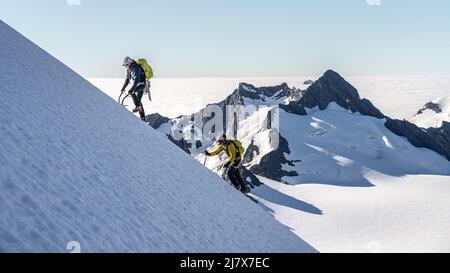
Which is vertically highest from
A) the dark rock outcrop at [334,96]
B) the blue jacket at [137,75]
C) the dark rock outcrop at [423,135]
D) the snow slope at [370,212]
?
the blue jacket at [137,75]

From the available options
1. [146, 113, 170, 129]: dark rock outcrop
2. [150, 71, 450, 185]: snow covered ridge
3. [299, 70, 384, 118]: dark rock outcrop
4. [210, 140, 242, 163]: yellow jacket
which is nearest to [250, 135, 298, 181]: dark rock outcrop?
[150, 71, 450, 185]: snow covered ridge

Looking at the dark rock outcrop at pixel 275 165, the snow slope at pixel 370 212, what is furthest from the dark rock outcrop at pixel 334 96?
the snow slope at pixel 370 212

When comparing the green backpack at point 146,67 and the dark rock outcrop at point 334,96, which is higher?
the green backpack at point 146,67

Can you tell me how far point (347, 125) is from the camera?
400 feet

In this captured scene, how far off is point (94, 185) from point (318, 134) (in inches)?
4538

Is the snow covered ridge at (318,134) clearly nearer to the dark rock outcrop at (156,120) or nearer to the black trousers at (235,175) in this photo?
the dark rock outcrop at (156,120)

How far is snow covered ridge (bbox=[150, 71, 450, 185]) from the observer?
327ft

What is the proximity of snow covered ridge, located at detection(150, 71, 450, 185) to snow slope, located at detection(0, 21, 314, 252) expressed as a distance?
72.4m

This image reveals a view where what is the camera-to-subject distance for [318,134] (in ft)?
384

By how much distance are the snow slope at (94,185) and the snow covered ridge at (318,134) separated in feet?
237

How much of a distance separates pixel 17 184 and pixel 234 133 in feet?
453

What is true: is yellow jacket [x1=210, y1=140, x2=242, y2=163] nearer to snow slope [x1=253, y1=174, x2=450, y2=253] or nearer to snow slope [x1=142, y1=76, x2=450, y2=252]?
snow slope [x1=253, y1=174, x2=450, y2=253]

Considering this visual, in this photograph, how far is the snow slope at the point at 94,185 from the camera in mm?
3809
